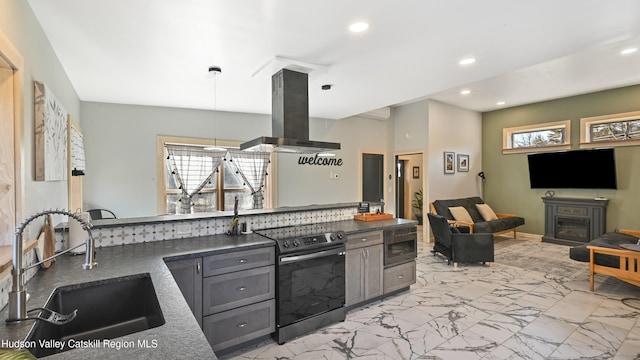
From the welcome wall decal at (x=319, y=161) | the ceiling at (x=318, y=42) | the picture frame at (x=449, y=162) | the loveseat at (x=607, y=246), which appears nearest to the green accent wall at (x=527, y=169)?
the loveseat at (x=607, y=246)

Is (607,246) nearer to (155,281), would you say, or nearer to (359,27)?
(359,27)

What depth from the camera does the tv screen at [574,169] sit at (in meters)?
5.77

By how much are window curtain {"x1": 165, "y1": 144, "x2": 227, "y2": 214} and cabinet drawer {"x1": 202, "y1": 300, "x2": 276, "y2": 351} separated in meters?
3.34

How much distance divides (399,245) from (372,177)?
3.79 metres

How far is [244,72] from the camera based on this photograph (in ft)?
11.4

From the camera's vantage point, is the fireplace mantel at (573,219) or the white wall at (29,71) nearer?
the white wall at (29,71)

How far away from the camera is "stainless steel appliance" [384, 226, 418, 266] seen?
137 inches

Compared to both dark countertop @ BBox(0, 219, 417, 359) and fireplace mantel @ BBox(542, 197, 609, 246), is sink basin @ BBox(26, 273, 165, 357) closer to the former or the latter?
dark countertop @ BBox(0, 219, 417, 359)

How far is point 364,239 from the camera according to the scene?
3.26 metres

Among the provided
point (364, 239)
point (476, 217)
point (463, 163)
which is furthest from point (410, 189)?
point (364, 239)

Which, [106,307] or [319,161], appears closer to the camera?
[106,307]

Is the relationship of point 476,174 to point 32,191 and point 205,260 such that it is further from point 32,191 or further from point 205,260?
point 32,191

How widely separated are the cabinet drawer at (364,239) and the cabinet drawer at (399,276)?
41 cm

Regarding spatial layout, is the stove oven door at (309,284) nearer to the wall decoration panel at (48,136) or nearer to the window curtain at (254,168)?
the wall decoration panel at (48,136)
